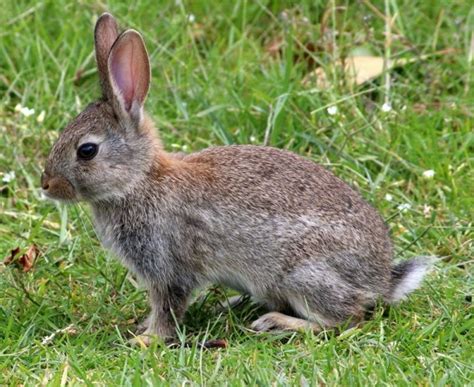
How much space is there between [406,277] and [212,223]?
873 mm

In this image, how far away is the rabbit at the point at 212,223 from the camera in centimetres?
509

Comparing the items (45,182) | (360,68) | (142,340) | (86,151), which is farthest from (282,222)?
(360,68)

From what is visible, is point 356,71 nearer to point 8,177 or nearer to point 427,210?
point 427,210

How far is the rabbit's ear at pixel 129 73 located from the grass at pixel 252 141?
2.52 feet

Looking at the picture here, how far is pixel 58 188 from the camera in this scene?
16.7ft

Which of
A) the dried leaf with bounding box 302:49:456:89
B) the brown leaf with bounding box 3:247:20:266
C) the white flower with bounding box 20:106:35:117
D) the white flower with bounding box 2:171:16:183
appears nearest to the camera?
the brown leaf with bounding box 3:247:20:266

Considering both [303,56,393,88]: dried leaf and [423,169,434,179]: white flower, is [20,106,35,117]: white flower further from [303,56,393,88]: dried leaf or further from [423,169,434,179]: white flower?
[423,169,434,179]: white flower

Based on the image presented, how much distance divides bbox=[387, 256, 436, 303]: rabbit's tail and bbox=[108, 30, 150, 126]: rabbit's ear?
1.32m

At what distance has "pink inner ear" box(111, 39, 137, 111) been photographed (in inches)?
201

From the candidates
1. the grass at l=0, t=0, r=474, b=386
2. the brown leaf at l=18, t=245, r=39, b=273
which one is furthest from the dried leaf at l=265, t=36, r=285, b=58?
the brown leaf at l=18, t=245, r=39, b=273

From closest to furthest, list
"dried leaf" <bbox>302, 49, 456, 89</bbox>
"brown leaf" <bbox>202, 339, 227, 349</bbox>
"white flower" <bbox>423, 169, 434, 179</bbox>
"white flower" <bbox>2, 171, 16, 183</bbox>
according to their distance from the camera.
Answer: "brown leaf" <bbox>202, 339, 227, 349</bbox>
"white flower" <bbox>423, 169, 434, 179</bbox>
"white flower" <bbox>2, 171, 16, 183</bbox>
"dried leaf" <bbox>302, 49, 456, 89</bbox>

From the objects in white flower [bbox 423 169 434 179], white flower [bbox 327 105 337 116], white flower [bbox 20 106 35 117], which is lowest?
white flower [bbox 423 169 434 179]

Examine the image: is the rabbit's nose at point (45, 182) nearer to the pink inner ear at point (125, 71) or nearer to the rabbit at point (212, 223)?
the rabbit at point (212, 223)

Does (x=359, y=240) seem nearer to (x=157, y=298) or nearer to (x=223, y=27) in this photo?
(x=157, y=298)
